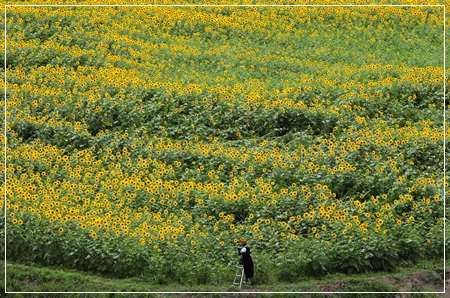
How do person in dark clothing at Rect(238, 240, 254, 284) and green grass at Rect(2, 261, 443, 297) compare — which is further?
green grass at Rect(2, 261, 443, 297)

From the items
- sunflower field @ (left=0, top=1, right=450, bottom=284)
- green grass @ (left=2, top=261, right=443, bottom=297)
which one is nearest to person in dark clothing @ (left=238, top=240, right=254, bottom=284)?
green grass @ (left=2, top=261, right=443, bottom=297)

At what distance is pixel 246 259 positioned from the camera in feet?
42.1

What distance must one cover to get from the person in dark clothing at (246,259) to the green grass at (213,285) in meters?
0.25

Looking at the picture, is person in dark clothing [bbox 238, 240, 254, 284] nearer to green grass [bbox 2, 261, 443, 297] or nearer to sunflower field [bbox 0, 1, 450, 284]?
green grass [bbox 2, 261, 443, 297]

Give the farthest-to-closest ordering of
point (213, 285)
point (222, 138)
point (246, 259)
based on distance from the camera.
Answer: point (222, 138) < point (213, 285) < point (246, 259)

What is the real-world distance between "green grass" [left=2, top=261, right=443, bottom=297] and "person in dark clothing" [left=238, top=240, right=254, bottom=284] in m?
0.25

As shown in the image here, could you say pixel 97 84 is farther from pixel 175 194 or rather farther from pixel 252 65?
pixel 175 194

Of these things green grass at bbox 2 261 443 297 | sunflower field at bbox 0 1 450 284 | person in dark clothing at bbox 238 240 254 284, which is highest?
sunflower field at bbox 0 1 450 284

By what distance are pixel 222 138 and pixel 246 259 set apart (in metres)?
5.04

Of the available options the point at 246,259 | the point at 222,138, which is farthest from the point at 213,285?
the point at 222,138

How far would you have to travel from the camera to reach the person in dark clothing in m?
12.7

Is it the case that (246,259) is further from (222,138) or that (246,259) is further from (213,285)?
(222,138)

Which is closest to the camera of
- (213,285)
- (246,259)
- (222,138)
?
(246,259)

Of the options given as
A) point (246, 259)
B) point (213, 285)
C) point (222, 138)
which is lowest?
point (213, 285)
